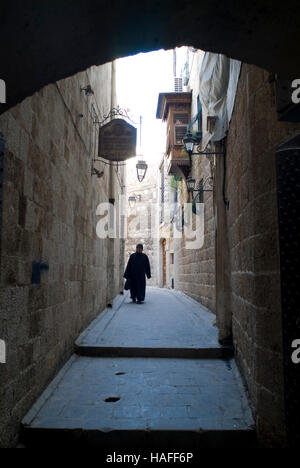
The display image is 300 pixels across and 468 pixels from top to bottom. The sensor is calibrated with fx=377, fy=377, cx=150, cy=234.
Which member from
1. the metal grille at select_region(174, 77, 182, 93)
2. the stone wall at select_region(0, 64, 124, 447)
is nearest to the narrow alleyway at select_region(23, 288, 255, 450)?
the stone wall at select_region(0, 64, 124, 447)

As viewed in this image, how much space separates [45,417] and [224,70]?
461 cm

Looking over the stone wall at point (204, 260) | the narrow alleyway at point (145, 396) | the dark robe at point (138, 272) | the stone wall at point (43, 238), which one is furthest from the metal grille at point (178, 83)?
the narrow alleyway at point (145, 396)

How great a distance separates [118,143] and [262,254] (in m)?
4.00

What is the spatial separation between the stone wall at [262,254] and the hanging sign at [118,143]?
286cm

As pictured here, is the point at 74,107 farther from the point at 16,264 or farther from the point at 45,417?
the point at 45,417

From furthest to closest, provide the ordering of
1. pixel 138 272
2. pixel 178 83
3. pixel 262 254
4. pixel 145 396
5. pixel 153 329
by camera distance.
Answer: pixel 178 83 → pixel 138 272 → pixel 153 329 → pixel 145 396 → pixel 262 254

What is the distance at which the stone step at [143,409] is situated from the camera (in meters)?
2.91

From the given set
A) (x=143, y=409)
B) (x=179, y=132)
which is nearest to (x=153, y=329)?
(x=143, y=409)

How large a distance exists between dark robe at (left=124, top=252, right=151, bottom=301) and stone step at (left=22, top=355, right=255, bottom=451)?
5718 millimetres

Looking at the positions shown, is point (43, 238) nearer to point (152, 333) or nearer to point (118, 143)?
point (152, 333)

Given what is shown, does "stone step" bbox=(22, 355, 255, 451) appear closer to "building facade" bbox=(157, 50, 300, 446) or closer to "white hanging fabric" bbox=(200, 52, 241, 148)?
"building facade" bbox=(157, 50, 300, 446)

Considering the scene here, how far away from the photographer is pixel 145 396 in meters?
3.58

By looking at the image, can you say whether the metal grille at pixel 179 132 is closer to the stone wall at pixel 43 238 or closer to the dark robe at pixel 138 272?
the dark robe at pixel 138 272

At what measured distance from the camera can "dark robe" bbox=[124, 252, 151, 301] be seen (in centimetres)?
1027
